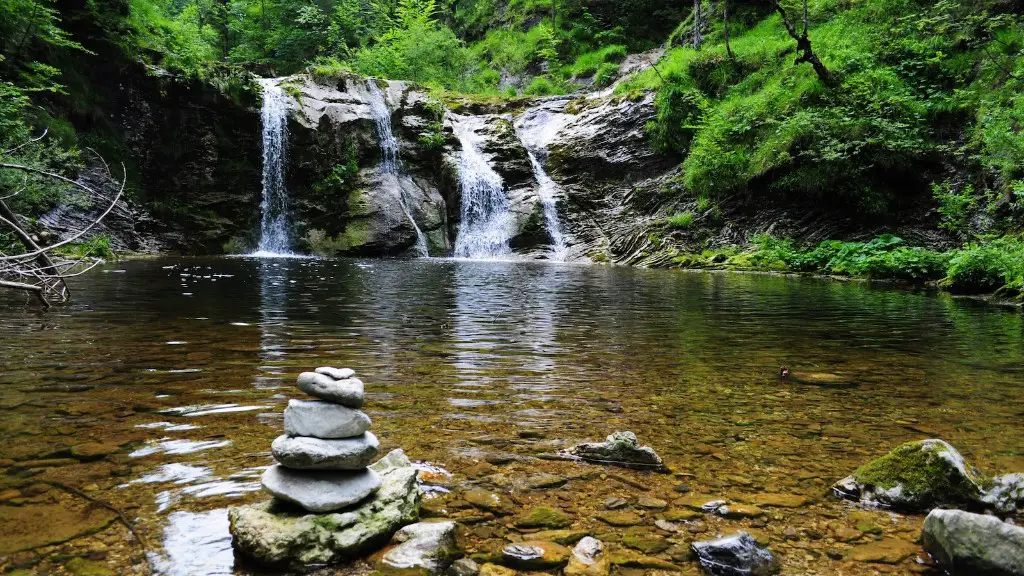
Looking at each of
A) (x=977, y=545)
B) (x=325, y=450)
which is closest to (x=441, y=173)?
(x=325, y=450)

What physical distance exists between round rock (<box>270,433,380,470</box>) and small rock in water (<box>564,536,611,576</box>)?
3.66ft

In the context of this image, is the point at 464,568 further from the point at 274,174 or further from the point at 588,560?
the point at 274,174

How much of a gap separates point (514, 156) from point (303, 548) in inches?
1133

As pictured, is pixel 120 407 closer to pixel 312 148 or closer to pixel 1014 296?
pixel 1014 296

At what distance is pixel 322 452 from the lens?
2697mm

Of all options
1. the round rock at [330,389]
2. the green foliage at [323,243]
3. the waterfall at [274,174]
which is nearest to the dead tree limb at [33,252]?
the round rock at [330,389]

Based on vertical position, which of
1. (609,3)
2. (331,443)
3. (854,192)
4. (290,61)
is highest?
(609,3)

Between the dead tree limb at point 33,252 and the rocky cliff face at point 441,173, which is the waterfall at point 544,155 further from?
the dead tree limb at point 33,252

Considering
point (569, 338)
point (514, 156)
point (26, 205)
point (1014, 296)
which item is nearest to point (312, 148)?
point (514, 156)

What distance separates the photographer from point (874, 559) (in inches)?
96.2

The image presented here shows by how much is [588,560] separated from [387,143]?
2882 cm

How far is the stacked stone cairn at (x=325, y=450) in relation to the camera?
263 centimetres

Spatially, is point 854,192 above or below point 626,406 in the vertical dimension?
above

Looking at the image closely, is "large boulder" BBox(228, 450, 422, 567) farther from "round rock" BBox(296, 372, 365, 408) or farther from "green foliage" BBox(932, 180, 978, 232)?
"green foliage" BBox(932, 180, 978, 232)
